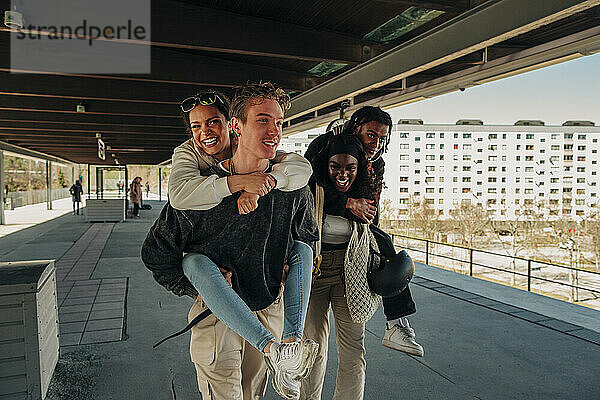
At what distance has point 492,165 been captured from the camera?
2608 inches

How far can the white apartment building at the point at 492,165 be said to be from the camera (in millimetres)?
64438

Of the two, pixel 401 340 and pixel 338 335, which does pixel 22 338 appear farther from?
pixel 401 340

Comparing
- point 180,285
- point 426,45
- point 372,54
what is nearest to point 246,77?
point 372,54

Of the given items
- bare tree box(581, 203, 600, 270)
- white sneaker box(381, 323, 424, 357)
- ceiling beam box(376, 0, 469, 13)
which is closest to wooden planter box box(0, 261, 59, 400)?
white sneaker box(381, 323, 424, 357)

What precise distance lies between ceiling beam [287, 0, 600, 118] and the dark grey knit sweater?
1.87 m

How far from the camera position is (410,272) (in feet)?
8.18

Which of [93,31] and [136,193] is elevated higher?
[93,31]

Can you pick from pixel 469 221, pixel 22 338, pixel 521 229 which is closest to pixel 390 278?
pixel 22 338

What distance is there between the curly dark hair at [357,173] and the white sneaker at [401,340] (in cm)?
82

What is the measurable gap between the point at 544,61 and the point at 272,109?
263 cm

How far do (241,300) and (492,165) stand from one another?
71.5m

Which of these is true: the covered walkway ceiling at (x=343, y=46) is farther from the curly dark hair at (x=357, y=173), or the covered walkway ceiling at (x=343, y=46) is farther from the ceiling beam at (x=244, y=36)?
the curly dark hair at (x=357, y=173)

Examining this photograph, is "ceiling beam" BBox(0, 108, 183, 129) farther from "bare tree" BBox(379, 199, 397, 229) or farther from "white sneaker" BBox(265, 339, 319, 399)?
"bare tree" BBox(379, 199, 397, 229)

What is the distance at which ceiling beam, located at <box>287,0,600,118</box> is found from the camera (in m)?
2.46
